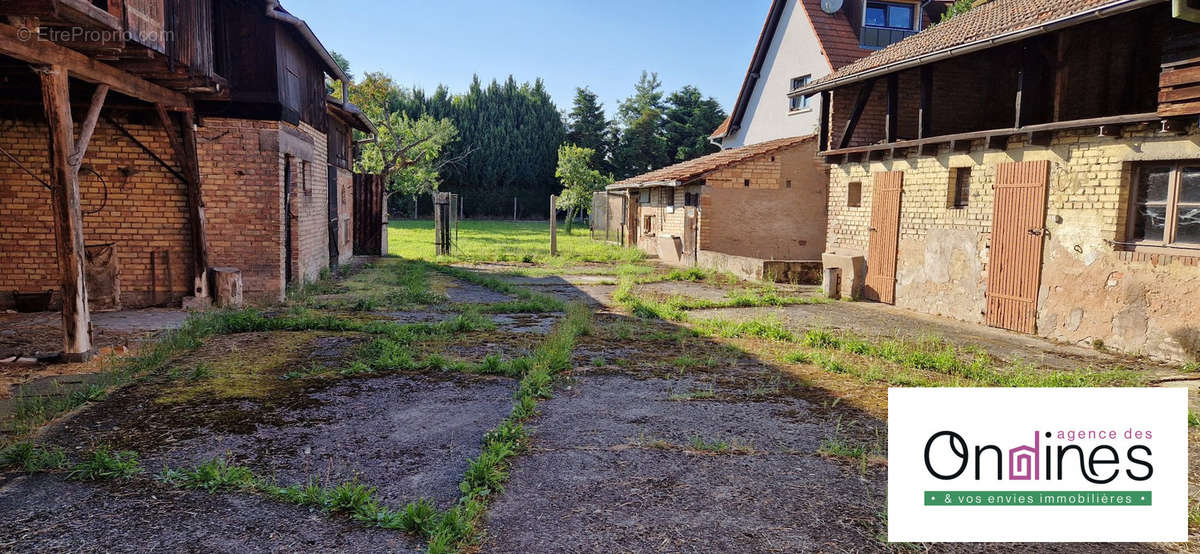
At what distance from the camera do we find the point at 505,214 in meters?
43.8

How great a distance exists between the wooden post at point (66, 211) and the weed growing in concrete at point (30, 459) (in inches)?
110

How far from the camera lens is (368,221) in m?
20.0

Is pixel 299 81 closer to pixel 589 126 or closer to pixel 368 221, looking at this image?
pixel 368 221

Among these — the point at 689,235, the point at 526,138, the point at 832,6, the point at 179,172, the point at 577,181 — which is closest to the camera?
the point at 179,172

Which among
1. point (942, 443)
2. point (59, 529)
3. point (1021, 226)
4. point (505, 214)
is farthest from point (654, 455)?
point (505, 214)

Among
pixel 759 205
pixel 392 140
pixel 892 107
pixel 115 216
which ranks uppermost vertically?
pixel 392 140

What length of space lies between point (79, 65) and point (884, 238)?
11830 millimetres

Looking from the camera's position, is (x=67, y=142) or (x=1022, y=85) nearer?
(x=67, y=142)

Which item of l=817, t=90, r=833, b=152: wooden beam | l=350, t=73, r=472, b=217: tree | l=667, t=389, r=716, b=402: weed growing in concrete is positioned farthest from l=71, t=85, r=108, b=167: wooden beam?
l=350, t=73, r=472, b=217: tree

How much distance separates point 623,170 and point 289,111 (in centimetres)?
3822

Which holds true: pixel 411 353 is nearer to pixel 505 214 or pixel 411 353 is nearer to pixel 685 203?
pixel 685 203

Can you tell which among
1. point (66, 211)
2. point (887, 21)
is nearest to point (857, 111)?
point (887, 21)

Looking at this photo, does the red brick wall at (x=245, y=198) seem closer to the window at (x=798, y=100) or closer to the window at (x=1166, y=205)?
the window at (x=1166, y=205)

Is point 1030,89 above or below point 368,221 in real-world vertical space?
above
